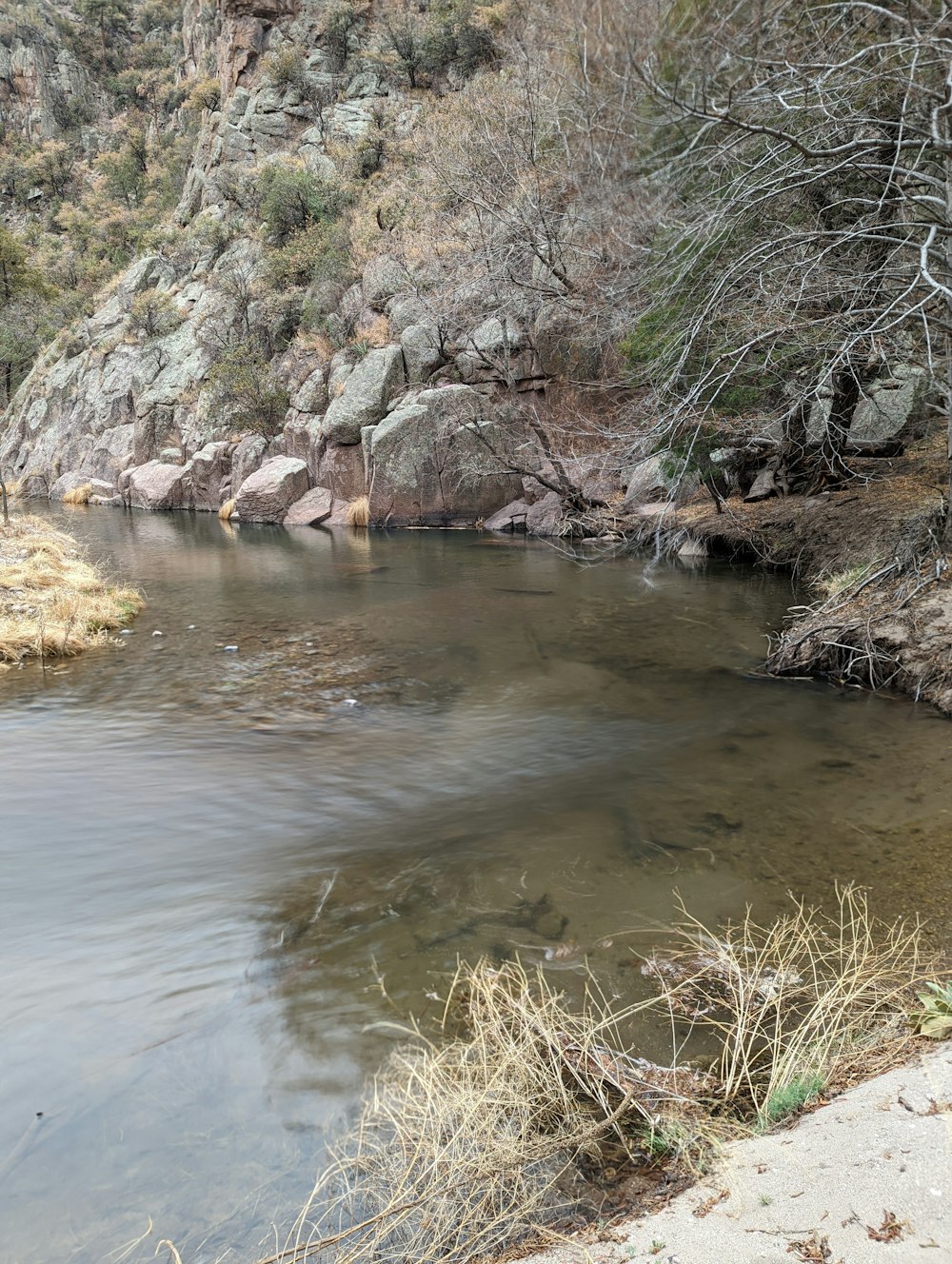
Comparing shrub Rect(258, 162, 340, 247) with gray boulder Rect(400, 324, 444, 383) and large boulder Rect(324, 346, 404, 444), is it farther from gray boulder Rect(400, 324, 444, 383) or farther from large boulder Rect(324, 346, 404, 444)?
large boulder Rect(324, 346, 404, 444)

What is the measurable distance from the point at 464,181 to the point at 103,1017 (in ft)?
68.5

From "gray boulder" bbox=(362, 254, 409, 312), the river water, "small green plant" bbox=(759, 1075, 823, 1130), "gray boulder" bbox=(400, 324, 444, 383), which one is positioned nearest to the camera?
"small green plant" bbox=(759, 1075, 823, 1130)

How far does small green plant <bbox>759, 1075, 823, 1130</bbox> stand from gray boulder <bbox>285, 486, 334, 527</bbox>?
76.7ft

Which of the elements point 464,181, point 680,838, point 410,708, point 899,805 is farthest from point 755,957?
point 464,181

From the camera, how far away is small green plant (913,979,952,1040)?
2.54m

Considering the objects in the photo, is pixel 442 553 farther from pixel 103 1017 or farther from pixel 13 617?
pixel 103 1017

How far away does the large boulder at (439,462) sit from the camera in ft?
71.3

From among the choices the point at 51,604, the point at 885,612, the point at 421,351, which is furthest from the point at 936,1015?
the point at 421,351

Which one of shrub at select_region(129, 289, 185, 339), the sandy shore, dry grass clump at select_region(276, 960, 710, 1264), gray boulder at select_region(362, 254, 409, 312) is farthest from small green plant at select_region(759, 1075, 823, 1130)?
shrub at select_region(129, 289, 185, 339)

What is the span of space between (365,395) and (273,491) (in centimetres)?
447

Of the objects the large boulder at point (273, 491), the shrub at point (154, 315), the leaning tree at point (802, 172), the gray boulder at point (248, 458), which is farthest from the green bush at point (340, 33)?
the leaning tree at point (802, 172)

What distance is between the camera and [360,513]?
2356cm

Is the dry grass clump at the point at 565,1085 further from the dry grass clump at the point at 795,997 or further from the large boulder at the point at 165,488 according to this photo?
the large boulder at the point at 165,488

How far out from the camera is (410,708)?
7.29 m
